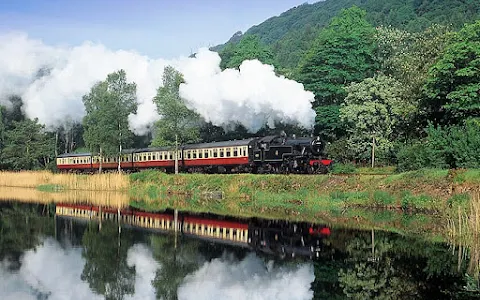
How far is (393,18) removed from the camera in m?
119

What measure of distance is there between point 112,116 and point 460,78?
32.9 meters

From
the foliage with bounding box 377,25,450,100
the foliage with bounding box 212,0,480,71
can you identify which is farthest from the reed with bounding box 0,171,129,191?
the foliage with bounding box 377,25,450,100

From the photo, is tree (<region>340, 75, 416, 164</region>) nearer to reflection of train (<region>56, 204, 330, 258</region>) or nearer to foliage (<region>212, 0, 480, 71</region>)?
foliage (<region>212, 0, 480, 71</region>)

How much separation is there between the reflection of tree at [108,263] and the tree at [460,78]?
23.8 m

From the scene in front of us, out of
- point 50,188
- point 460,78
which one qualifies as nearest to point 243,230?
point 460,78

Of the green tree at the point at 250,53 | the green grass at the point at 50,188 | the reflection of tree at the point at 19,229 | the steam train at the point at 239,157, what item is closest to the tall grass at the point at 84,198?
the reflection of tree at the point at 19,229

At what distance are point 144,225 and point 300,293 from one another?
1562 cm

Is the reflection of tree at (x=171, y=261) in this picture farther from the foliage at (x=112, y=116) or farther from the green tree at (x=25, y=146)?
the green tree at (x=25, y=146)

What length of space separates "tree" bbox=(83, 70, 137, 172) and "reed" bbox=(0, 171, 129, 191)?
4.28 meters

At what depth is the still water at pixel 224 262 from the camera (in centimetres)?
1556

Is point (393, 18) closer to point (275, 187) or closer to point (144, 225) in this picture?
point (275, 187)

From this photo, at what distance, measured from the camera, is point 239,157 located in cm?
4766

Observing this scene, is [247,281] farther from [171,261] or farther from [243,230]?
[243,230]

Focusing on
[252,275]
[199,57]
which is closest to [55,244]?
[252,275]
